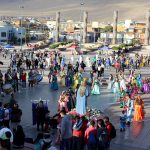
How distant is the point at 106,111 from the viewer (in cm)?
2091

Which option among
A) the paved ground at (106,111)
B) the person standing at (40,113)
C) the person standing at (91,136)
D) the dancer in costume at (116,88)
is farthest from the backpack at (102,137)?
the dancer in costume at (116,88)

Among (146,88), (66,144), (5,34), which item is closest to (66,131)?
Answer: (66,144)

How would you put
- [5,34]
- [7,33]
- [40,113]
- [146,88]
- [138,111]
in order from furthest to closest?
[7,33] < [5,34] < [146,88] < [138,111] < [40,113]

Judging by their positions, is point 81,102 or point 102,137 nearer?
point 102,137

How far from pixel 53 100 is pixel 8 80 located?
3294mm

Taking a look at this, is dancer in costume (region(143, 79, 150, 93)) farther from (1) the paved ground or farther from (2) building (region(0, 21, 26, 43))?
(2) building (region(0, 21, 26, 43))

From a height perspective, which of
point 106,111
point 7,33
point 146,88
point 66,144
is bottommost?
point 106,111

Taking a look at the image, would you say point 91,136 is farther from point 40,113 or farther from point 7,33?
point 7,33

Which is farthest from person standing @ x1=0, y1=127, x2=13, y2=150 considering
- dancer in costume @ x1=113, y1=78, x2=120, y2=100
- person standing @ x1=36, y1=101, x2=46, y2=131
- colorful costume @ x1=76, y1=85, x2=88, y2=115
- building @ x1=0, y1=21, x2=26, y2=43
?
building @ x1=0, y1=21, x2=26, y2=43

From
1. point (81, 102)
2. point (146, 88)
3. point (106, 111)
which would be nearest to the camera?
point (81, 102)

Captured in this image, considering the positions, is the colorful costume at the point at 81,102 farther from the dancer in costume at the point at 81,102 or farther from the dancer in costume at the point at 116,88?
the dancer in costume at the point at 116,88

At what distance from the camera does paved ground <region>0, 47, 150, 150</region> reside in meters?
15.6

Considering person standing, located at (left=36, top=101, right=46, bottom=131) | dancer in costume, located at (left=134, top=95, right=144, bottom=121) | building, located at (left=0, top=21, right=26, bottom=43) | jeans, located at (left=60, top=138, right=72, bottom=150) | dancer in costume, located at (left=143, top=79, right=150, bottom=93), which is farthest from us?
building, located at (left=0, top=21, right=26, bottom=43)

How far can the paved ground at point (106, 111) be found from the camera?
51.1 ft
